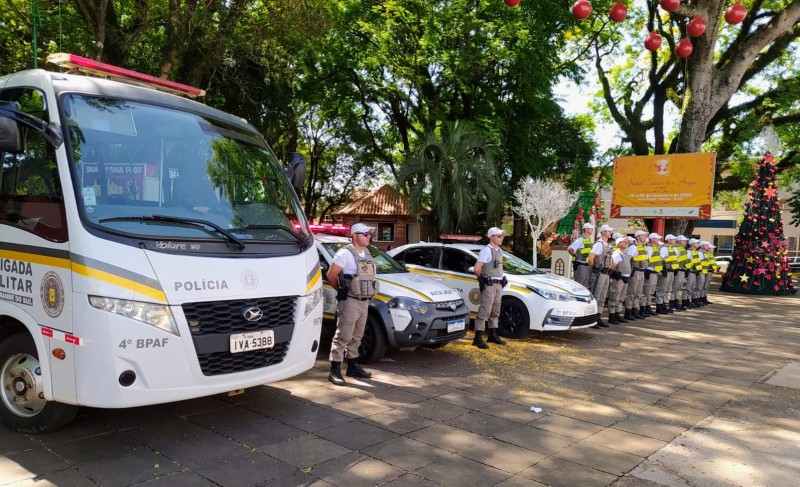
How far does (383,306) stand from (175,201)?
10.7ft

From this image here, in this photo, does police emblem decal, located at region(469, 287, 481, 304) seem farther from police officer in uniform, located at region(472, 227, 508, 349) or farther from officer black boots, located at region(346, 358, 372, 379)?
officer black boots, located at region(346, 358, 372, 379)

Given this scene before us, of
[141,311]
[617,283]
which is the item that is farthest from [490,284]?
[141,311]

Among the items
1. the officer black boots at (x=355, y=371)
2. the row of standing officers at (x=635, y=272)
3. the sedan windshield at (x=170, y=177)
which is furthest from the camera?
the row of standing officers at (x=635, y=272)

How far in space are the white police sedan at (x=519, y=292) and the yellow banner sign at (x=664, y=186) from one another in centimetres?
1026

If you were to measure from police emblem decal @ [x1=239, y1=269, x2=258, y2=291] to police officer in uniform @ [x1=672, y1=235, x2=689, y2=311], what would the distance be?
12043 mm

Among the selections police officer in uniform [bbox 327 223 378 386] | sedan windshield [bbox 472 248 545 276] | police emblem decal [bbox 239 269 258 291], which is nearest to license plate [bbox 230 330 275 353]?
police emblem decal [bbox 239 269 258 291]

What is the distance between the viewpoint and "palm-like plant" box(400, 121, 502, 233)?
1633cm

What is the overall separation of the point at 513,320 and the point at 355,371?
364cm

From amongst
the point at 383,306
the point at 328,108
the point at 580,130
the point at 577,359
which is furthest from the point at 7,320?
the point at 580,130

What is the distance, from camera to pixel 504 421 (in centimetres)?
513

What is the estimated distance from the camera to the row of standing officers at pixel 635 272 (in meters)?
11.1

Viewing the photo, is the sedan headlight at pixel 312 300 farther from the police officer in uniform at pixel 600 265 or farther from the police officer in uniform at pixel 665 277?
the police officer in uniform at pixel 665 277

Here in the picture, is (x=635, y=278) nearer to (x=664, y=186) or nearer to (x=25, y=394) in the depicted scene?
(x=664, y=186)

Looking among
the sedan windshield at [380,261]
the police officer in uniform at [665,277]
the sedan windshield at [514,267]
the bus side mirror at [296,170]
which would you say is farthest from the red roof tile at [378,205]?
the bus side mirror at [296,170]
